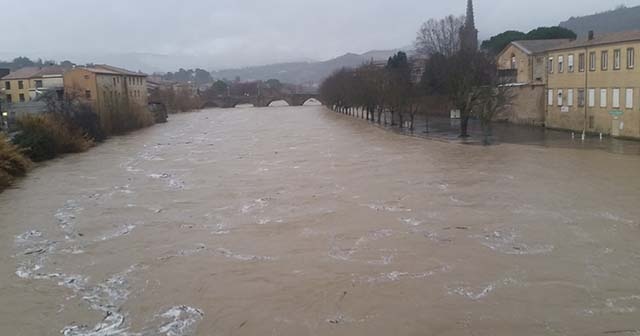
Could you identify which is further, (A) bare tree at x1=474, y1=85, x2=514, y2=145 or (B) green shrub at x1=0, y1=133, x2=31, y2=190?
(A) bare tree at x1=474, y1=85, x2=514, y2=145

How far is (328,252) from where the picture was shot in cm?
1280

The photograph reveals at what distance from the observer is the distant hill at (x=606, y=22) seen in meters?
104

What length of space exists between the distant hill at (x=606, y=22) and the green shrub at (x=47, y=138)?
283 feet

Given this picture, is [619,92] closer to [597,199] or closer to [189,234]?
[597,199]

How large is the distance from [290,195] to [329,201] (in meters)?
1.68

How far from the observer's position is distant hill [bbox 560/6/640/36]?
104181 millimetres

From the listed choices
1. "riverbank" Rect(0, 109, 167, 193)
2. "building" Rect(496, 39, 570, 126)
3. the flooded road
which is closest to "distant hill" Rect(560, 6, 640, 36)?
"building" Rect(496, 39, 570, 126)

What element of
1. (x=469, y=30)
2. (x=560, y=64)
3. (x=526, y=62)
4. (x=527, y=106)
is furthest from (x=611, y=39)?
(x=469, y=30)

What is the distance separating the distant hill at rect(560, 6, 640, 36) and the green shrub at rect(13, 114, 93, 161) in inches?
3401

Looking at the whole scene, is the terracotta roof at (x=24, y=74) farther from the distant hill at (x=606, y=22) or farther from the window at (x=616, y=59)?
the distant hill at (x=606, y=22)

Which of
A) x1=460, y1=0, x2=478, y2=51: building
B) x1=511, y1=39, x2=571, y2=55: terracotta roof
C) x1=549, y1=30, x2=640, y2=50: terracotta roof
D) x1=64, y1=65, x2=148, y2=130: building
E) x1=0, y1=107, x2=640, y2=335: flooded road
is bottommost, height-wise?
x1=0, y1=107, x2=640, y2=335: flooded road

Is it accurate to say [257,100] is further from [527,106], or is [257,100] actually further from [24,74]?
[527,106]

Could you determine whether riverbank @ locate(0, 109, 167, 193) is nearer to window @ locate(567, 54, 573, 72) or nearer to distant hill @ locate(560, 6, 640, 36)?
window @ locate(567, 54, 573, 72)

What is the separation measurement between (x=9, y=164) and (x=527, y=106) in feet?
121
